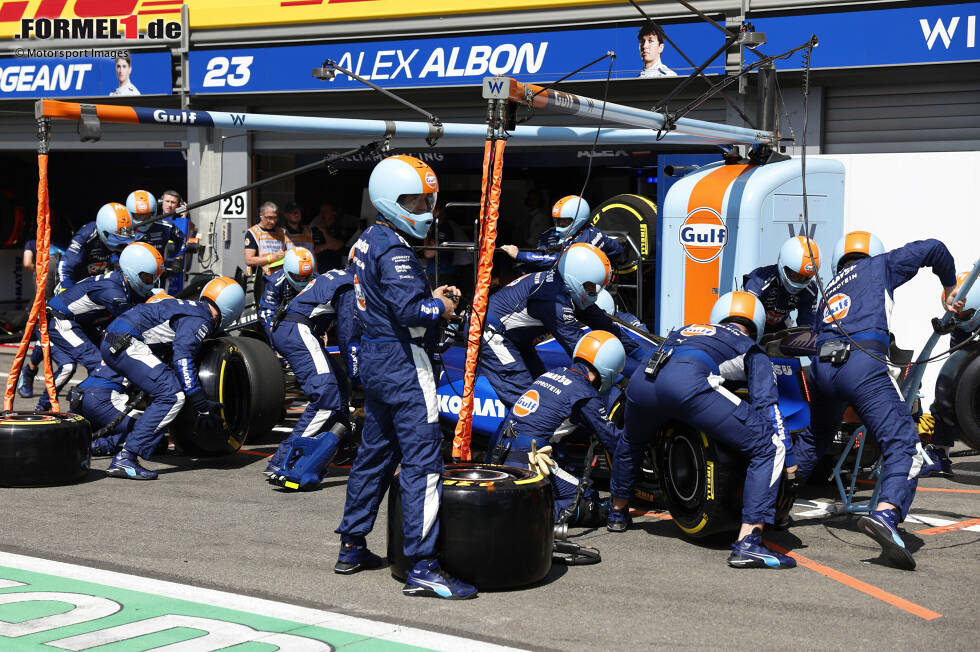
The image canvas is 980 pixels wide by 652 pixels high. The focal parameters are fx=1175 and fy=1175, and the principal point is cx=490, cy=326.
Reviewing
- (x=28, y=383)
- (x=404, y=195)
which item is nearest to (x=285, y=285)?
(x=28, y=383)

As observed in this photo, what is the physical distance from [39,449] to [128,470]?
0.75 metres

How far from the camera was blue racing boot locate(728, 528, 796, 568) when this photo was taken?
6348mm

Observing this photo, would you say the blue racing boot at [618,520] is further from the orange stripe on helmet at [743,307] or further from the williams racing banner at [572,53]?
the williams racing banner at [572,53]

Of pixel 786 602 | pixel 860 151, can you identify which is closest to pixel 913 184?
pixel 860 151

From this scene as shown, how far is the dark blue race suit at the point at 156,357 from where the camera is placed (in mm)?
8914

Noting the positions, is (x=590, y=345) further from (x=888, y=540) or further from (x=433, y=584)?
(x=433, y=584)

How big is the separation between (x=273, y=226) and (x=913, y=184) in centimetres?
739

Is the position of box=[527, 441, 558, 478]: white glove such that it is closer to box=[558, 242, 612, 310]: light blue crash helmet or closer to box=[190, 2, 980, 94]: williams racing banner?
box=[558, 242, 612, 310]: light blue crash helmet

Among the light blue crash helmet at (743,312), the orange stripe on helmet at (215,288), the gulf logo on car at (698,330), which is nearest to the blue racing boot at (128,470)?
the orange stripe on helmet at (215,288)

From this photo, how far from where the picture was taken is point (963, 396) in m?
9.20

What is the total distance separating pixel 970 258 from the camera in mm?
11047

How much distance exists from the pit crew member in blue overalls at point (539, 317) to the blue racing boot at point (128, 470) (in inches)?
104

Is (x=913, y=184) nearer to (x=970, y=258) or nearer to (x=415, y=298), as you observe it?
(x=970, y=258)

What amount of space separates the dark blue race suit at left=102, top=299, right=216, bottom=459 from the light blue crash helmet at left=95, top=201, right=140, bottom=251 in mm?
1277
